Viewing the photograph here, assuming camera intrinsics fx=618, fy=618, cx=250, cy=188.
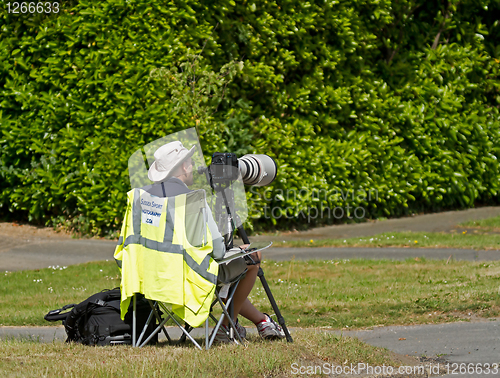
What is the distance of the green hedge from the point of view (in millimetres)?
10469

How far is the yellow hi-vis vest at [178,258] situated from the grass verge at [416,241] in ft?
21.5

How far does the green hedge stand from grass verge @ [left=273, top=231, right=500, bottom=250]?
48.5 inches

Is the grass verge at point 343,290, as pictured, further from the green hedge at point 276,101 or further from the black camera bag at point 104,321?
the green hedge at point 276,101

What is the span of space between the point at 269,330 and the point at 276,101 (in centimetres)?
756

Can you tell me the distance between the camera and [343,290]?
7441 millimetres

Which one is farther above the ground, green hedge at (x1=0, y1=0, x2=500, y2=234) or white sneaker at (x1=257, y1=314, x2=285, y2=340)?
green hedge at (x1=0, y1=0, x2=500, y2=234)

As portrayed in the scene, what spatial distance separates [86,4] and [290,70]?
13.7 feet

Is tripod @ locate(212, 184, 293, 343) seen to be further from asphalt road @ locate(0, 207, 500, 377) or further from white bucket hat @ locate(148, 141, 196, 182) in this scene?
asphalt road @ locate(0, 207, 500, 377)

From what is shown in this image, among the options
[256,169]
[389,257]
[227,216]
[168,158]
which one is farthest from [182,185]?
[389,257]

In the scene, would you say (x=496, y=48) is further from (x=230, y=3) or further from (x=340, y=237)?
(x=230, y=3)

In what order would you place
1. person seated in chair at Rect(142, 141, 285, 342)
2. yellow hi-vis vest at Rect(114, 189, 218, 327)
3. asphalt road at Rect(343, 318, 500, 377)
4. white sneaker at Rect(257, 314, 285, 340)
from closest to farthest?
yellow hi-vis vest at Rect(114, 189, 218, 327) < person seated in chair at Rect(142, 141, 285, 342) < asphalt road at Rect(343, 318, 500, 377) < white sneaker at Rect(257, 314, 285, 340)

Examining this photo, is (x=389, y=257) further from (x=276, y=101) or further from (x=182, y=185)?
(x=182, y=185)

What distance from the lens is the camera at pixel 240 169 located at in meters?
4.71

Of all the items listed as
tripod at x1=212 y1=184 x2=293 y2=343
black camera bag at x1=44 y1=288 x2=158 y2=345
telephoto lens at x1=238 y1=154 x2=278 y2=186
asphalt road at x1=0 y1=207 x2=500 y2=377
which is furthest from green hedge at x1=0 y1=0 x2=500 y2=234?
black camera bag at x1=44 y1=288 x2=158 y2=345
